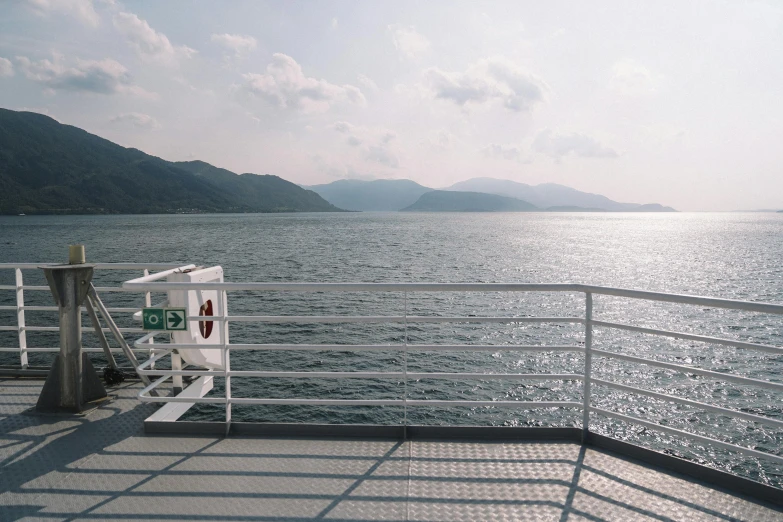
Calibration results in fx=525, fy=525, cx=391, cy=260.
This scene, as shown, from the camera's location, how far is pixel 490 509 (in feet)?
9.95

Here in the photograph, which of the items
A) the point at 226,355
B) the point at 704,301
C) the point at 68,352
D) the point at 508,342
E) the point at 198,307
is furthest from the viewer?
the point at 508,342

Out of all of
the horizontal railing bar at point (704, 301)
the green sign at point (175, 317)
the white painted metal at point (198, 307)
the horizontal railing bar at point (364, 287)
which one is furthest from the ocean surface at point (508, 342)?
the horizontal railing bar at point (704, 301)

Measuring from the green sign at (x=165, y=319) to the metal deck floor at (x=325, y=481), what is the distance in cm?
85

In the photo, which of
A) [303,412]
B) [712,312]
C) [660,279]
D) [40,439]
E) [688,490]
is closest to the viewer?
[688,490]

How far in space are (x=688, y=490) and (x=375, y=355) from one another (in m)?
13.8

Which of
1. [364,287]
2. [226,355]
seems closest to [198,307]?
[226,355]

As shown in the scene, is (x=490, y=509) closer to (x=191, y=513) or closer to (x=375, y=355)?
(x=191, y=513)

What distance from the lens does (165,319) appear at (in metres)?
4.01

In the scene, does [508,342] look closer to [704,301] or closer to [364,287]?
[364,287]

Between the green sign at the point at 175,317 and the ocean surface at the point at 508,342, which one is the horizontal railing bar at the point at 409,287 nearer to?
the green sign at the point at 175,317

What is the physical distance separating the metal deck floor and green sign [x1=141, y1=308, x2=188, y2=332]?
851 mm

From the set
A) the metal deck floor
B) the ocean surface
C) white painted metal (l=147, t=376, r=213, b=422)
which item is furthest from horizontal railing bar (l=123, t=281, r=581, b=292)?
the ocean surface

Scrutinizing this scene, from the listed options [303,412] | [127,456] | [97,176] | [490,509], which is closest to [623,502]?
[490,509]

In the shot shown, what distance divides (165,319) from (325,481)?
175 cm
